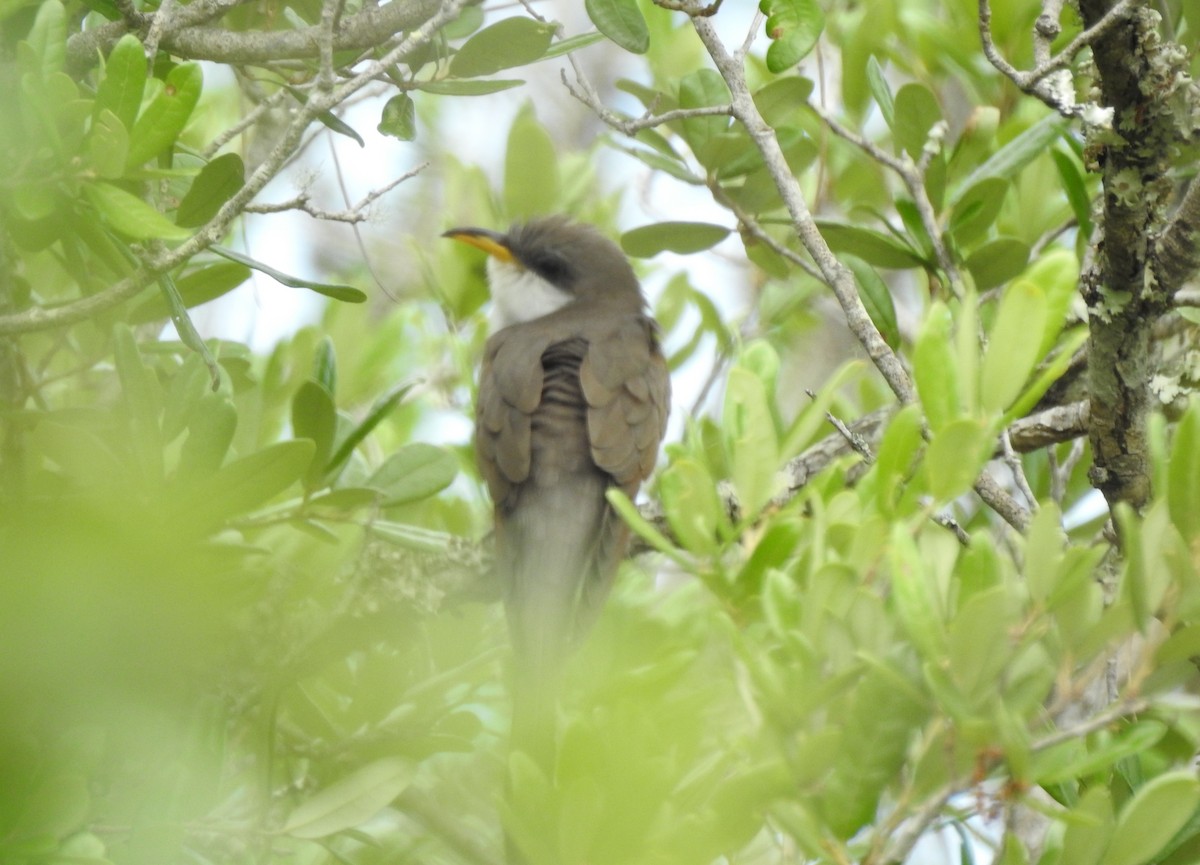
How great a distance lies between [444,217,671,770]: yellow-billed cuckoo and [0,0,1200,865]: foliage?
6.3 inches

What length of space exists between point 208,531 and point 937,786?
4.61 feet

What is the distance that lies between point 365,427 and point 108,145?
110 cm

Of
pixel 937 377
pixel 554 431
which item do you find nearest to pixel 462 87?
pixel 937 377

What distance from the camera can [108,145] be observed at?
2.26m

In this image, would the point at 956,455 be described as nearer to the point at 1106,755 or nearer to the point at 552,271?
the point at 1106,755

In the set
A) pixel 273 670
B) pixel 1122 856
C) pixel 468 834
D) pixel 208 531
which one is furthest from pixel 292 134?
pixel 1122 856

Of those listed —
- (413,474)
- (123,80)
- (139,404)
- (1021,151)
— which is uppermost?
(123,80)

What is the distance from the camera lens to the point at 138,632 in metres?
1.46

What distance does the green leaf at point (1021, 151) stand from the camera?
3426mm

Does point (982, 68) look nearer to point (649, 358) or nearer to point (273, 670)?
point (649, 358)

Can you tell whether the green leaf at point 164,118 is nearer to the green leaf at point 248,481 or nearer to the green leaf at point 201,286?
the green leaf at point 248,481

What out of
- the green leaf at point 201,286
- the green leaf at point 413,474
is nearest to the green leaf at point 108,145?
the green leaf at point 201,286

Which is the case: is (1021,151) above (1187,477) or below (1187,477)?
above

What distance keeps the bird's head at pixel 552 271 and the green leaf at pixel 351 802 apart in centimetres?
330
